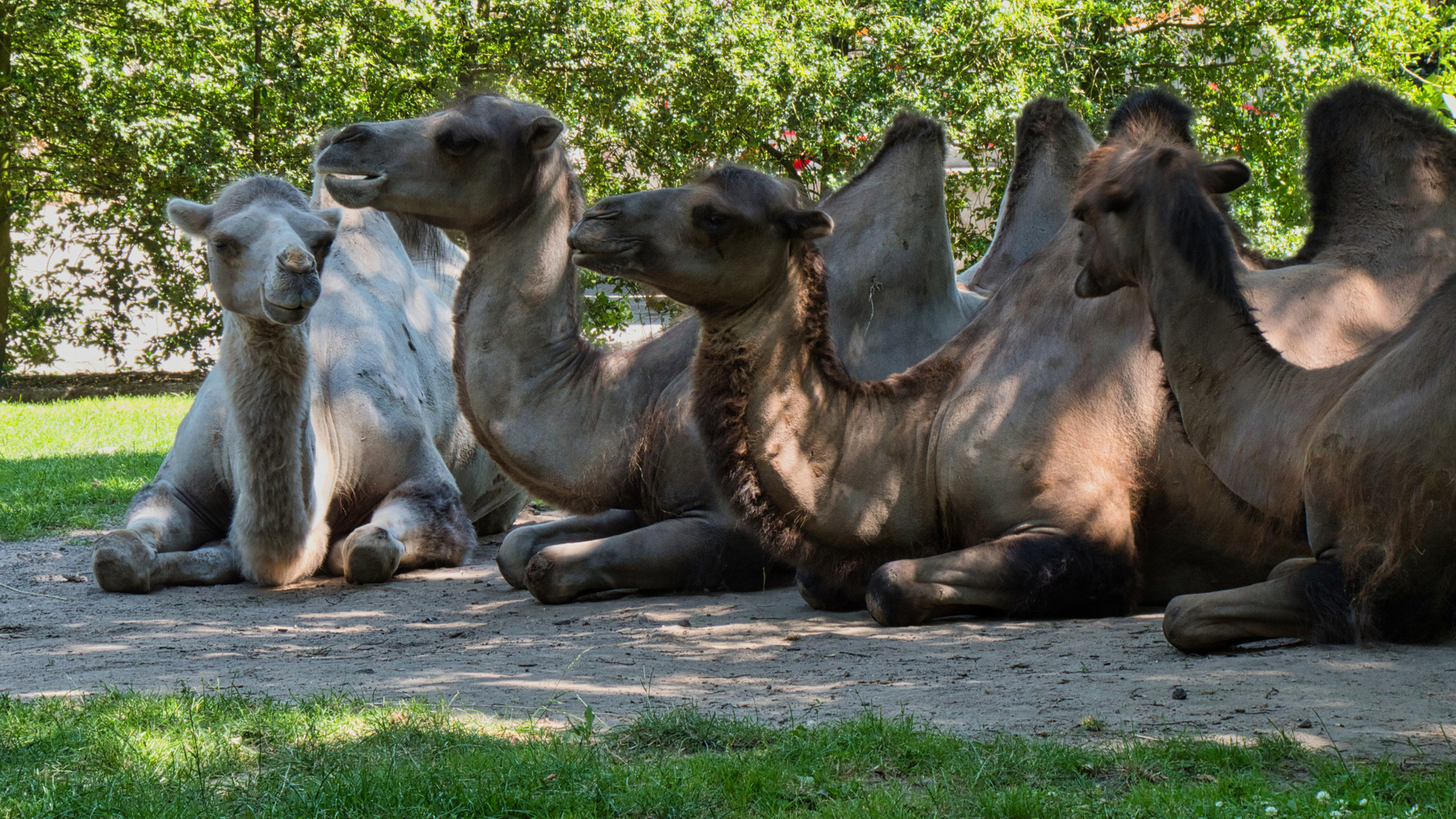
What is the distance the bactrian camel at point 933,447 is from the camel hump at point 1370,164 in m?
0.58

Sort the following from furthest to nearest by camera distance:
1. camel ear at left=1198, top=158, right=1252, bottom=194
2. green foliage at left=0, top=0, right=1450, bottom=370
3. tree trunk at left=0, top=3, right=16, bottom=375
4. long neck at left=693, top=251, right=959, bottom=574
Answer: tree trunk at left=0, top=3, right=16, bottom=375
green foliage at left=0, top=0, right=1450, bottom=370
long neck at left=693, top=251, right=959, bottom=574
camel ear at left=1198, top=158, right=1252, bottom=194

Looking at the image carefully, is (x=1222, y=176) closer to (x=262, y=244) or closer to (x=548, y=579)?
(x=548, y=579)

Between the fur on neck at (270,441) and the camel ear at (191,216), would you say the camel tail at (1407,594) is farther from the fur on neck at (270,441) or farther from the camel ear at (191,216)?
the camel ear at (191,216)

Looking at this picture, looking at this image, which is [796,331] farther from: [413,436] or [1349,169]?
[413,436]

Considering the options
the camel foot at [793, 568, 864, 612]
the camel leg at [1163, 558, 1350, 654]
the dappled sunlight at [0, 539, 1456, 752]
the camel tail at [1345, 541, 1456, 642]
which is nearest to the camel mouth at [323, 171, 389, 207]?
the dappled sunlight at [0, 539, 1456, 752]

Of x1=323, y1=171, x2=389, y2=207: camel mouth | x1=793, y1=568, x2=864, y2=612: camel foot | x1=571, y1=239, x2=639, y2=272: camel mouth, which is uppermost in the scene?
x1=323, y1=171, x2=389, y2=207: camel mouth

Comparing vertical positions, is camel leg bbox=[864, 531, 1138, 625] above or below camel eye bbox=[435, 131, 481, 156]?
below

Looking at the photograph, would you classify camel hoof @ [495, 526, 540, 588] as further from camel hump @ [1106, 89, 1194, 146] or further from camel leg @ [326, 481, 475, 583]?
camel hump @ [1106, 89, 1194, 146]

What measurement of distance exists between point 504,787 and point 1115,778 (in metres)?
1.29

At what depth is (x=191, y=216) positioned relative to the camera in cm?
608

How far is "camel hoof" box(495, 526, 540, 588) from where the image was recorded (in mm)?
6262

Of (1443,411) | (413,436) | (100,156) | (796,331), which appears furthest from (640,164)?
(1443,411)

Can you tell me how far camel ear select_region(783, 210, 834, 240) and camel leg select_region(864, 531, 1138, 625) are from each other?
48.1 inches

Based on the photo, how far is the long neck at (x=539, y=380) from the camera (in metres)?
6.11
